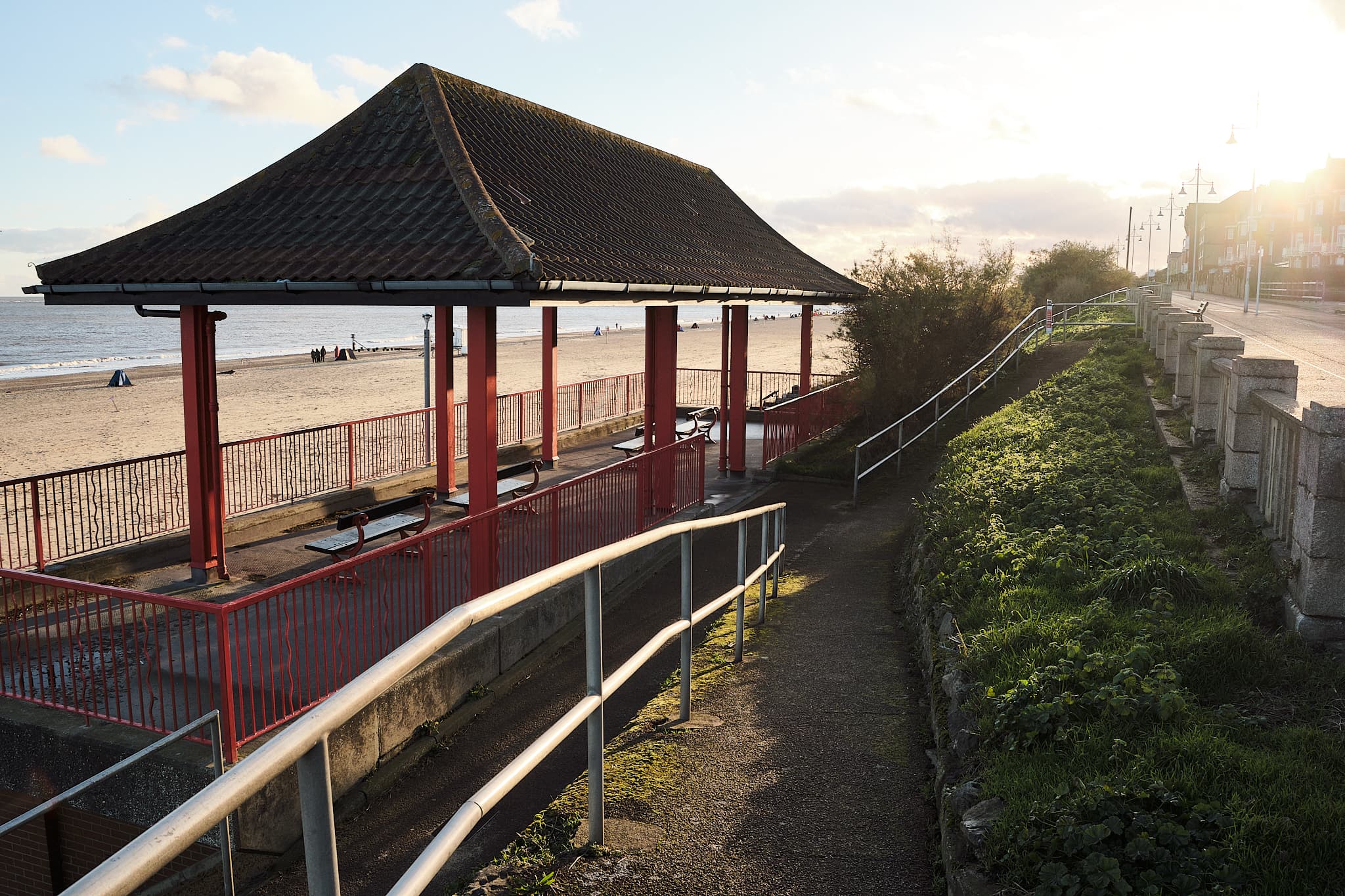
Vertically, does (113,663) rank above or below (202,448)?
below

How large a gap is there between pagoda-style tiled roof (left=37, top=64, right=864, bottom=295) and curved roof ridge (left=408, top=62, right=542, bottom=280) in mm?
16

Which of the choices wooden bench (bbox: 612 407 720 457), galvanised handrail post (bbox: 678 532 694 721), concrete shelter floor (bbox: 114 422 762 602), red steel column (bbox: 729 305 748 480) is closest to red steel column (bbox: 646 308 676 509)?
wooden bench (bbox: 612 407 720 457)

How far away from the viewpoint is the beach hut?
326 inches

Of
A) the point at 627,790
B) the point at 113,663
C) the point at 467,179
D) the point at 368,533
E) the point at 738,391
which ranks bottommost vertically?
the point at 113,663

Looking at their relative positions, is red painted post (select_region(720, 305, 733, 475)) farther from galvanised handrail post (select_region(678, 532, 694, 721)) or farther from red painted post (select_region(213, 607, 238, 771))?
galvanised handrail post (select_region(678, 532, 694, 721))

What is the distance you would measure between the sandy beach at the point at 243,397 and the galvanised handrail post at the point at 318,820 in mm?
18491

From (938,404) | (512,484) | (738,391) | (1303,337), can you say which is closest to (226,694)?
(512,484)

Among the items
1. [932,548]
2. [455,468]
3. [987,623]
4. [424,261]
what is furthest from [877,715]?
[455,468]

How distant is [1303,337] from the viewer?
2194 cm

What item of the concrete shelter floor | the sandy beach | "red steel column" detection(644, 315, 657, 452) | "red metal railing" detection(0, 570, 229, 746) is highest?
"red steel column" detection(644, 315, 657, 452)

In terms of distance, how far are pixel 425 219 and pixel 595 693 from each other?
264 inches

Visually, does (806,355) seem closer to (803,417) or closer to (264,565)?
(803,417)

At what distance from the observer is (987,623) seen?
5543 millimetres

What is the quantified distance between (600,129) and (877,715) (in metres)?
12.4
